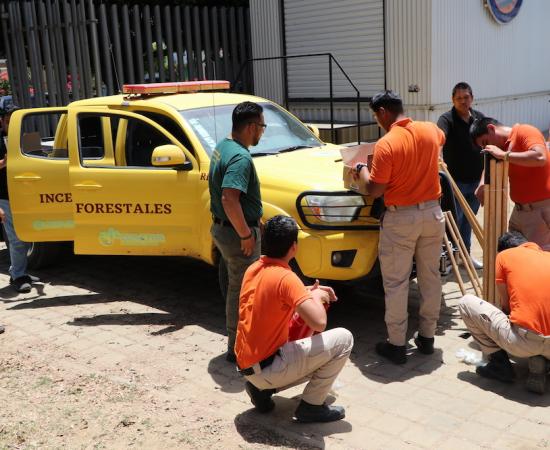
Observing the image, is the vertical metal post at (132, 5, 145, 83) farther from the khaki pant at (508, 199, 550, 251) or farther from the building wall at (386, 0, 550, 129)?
the khaki pant at (508, 199, 550, 251)

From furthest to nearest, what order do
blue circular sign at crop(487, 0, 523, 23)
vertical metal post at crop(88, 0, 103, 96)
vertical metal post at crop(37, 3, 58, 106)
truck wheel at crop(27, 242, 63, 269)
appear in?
vertical metal post at crop(37, 3, 58, 106)
vertical metal post at crop(88, 0, 103, 96)
blue circular sign at crop(487, 0, 523, 23)
truck wheel at crop(27, 242, 63, 269)

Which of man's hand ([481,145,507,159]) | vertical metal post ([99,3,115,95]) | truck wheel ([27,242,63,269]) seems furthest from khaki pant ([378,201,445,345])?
vertical metal post ([99,3,115,95])

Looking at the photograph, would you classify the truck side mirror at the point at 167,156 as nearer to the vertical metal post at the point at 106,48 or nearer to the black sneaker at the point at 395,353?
the black sneaker at the point at 395,353

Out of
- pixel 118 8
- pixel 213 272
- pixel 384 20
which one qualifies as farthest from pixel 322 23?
pixel 213 272

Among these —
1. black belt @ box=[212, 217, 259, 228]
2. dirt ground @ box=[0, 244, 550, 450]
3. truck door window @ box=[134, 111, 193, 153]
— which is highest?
truck door window @ box=[134, 111, 193, 153]

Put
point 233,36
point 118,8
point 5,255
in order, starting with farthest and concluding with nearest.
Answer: point 233,36
point 118,8
point 5,255

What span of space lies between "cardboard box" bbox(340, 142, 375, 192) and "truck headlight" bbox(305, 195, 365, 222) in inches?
4.2

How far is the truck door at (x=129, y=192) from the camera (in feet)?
19.8

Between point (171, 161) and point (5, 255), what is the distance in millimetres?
3852

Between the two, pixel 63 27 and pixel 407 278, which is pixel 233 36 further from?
pixel 407 278

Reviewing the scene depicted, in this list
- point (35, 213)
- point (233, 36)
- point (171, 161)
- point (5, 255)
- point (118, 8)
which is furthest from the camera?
point (233, 36)

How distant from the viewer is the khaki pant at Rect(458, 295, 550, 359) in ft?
14.0

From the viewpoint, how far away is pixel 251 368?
3.96 m

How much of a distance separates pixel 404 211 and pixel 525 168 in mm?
1135
